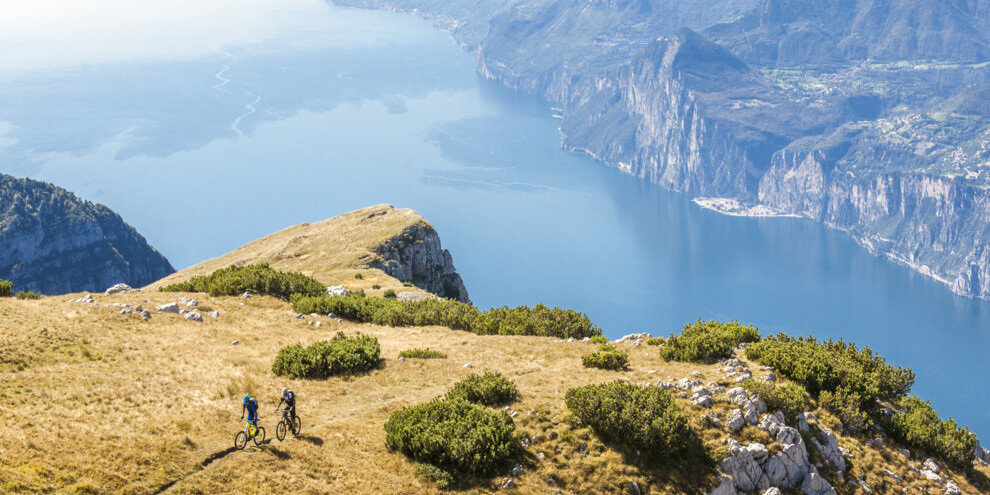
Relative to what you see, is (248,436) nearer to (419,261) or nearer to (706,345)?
(706,345)

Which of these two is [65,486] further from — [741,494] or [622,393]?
[741,494]

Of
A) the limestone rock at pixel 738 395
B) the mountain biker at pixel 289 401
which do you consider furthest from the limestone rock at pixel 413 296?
the limestone rock at pixel 738 395

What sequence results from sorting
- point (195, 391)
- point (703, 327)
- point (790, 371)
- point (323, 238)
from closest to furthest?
point (195, 391)
point (790, 371)
point (703, 327)
point (323, 238)

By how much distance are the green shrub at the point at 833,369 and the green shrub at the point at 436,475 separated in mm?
21389

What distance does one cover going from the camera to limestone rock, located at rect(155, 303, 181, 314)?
50334 millimetres

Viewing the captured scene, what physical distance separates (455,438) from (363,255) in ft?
224

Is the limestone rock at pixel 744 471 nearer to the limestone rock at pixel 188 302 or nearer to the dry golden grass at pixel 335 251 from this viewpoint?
the limestone rock at pixel 188 302

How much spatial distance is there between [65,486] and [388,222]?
86755 mm

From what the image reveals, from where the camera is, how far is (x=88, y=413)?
103ft

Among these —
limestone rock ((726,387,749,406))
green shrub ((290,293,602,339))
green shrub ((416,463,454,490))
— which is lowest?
green shrub ((290,293,602,339))

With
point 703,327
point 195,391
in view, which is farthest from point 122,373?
point 703,327

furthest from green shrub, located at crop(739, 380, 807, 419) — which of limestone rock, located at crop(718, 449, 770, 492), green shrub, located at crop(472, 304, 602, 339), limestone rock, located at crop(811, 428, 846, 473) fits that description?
green shrub, located at crop(472, 304, 602, 339)

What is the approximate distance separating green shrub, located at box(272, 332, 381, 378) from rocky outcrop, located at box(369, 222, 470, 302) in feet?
166

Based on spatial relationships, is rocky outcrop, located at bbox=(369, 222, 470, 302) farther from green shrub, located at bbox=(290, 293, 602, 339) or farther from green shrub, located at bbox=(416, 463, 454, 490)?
green shrub, located at bbox=(416, 463, 454, 490)
